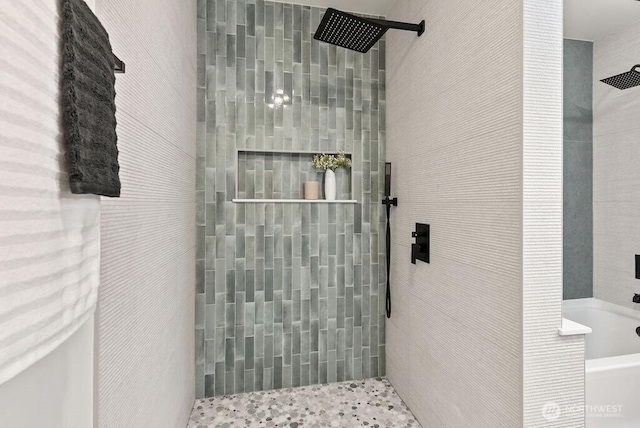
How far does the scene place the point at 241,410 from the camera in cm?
190

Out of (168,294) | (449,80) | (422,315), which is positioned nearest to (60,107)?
(168,294)

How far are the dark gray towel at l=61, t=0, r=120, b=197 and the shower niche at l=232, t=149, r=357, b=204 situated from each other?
1.51 m

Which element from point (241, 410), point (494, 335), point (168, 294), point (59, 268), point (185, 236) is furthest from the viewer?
point (241, 410)

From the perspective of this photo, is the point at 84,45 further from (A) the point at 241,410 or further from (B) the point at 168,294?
(A) the point at 241,410

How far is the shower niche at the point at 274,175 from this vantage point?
2.14m

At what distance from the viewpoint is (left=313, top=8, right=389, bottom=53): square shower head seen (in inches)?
60.1

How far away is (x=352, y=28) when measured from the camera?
64.2 inches

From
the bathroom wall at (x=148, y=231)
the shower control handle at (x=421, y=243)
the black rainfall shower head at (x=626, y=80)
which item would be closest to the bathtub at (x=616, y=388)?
the shower control handle at (x=421, y=243)

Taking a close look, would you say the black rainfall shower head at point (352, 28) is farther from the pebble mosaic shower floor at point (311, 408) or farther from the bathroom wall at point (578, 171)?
the pebble mosaic shower floor at point (311, 408)

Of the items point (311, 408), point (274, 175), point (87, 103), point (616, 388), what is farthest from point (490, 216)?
point (311, 408)

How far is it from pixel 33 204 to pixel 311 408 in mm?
1929

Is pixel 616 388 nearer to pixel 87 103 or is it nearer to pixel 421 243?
pixel 421 243

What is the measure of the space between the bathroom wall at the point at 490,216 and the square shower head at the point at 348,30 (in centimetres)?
27

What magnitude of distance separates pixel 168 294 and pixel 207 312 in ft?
2.38
